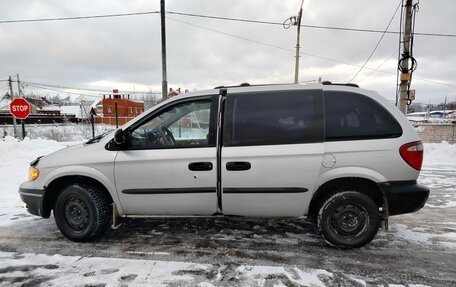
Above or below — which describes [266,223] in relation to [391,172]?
→ below

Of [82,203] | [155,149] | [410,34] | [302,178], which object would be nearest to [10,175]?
[82,203]

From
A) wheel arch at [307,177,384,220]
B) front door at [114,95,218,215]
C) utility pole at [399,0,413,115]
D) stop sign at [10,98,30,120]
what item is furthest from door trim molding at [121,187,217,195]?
stop sign at [10,98,30,120]

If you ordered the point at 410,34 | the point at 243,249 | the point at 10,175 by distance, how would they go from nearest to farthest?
the point at 243,249 → the point at 10,175 → the point at 410,34

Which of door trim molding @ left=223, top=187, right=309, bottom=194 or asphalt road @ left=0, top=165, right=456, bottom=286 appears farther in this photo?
door trim molding @ left=223, top=187, right=309, bottom=194

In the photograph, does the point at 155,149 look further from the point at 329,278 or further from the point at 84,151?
the point at 329,278

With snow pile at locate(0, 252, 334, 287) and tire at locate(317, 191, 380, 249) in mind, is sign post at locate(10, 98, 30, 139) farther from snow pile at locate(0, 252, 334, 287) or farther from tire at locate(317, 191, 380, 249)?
tire at locate(317, 191, 380, 249)

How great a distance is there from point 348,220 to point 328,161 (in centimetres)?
77

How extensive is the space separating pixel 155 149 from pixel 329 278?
2.38m

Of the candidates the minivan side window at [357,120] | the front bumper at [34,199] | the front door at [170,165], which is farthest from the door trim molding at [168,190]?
the minivan side window at [357,120]

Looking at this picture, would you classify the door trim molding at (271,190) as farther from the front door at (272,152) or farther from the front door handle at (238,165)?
the front door handle at (238,165)

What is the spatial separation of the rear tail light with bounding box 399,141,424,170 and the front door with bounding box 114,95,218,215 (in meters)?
2.13

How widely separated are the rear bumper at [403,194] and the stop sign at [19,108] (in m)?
13.8

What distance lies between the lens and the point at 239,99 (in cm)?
365

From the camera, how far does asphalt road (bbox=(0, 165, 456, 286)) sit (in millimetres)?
3070
